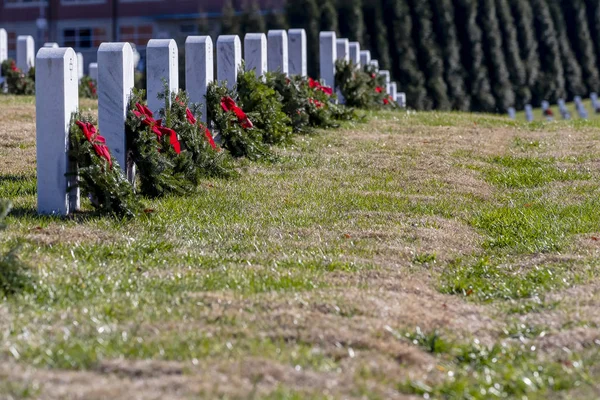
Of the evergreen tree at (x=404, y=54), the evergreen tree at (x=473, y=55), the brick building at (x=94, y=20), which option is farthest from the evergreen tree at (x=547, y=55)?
the brick building at (x=94, y=20)

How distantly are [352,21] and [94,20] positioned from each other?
56.3 ft

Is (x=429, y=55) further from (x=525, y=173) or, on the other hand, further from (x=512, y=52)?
(x=525, y=173)

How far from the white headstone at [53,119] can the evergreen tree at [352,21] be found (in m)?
28.7

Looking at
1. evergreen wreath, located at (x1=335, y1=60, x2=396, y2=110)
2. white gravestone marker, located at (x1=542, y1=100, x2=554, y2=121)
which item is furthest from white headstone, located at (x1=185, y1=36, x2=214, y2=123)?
white gravestone marker, located at (x1=542, y1=100, x2=554, y2=121)

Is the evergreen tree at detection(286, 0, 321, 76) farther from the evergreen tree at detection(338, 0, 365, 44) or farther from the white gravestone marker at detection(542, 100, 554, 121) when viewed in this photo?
the white gravestone marker at detection(542, 100, 554, 121)

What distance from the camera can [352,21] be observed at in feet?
116

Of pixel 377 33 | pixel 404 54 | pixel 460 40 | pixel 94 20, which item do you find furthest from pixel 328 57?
pixel 94 20

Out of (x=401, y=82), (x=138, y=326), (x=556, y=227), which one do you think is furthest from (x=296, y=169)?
(x=401, y=82)

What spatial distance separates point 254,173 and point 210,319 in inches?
175

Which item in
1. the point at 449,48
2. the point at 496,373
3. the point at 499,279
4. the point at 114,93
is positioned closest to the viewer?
the point at 496,373

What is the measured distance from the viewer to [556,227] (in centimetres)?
746

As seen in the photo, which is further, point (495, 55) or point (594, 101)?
point (594, 101)

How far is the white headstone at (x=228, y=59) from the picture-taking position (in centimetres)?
1043

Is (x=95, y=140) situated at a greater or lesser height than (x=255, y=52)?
lesser
